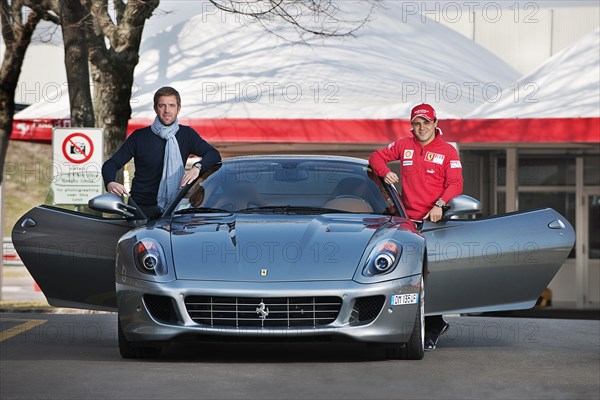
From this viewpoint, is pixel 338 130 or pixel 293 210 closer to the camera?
pixel 293 210

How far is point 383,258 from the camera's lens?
769 centimetres

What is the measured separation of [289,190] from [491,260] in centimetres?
137

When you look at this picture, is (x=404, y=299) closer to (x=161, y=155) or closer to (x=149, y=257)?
(x=149, y=257)

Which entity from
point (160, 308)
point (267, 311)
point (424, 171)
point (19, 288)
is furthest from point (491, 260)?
point (19, 288)

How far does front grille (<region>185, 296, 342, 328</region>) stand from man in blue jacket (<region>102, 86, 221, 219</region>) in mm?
2089

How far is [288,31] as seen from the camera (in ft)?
88.4

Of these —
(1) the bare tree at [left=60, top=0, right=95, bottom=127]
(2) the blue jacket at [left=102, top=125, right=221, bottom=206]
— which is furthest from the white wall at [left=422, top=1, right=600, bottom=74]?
(2) the blue jacket at [left=102, top=125, right=221, bottom=206]

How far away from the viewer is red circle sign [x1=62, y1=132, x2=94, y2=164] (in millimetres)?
17312

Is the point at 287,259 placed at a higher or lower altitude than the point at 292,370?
higher

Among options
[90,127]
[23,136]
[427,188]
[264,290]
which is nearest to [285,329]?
[264,290]

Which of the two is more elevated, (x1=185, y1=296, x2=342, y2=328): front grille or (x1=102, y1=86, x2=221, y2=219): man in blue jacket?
(x1=102, y1=86, x2=221, y2=219): man in blue jacket

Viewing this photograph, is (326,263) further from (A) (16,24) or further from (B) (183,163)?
(A) (16,24)

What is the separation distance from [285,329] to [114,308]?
1.58m

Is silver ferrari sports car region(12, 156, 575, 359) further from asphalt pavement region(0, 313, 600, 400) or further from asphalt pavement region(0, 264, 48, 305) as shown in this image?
asphalt pavement region(0, 264, 48, 305)
